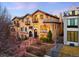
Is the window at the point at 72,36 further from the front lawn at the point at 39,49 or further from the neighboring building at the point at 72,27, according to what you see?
the front lawn at the point at 39,49

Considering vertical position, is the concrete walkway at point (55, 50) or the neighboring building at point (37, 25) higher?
the neighboring building at point (37, 25)

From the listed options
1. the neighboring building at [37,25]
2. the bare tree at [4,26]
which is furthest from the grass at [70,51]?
the bare tree at [4,26]

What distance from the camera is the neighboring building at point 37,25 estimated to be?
1682 mm

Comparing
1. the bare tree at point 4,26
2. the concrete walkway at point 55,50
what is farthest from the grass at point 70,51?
the bare tree at point 4,26

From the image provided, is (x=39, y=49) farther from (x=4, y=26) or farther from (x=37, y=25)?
(x=4, y=26)

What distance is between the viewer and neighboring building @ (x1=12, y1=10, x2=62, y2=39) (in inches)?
66.2

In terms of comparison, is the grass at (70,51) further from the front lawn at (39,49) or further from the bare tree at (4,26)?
the bare tree at (4,26)

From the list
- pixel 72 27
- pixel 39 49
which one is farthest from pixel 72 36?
pixel 39 49

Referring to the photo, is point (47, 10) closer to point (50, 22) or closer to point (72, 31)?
point (50, 22)

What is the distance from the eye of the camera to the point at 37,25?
66.6 inches

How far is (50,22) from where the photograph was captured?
1.70 metres

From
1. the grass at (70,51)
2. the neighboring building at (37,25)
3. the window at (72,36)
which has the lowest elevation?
the grass at (70,51)

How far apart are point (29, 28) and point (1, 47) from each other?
27 cm

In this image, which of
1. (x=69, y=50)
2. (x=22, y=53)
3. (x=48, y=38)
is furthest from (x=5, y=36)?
(x=69, y=50)
